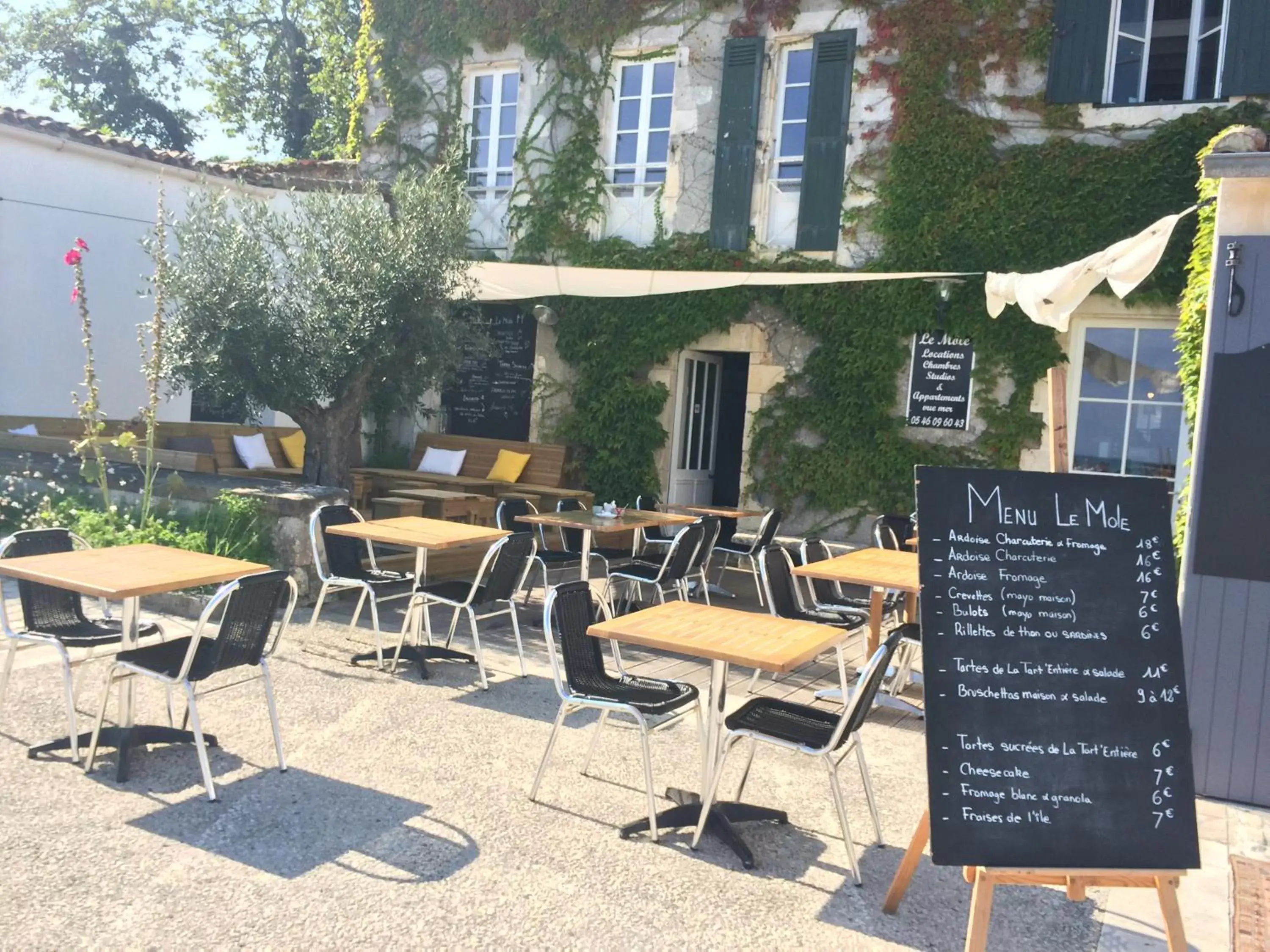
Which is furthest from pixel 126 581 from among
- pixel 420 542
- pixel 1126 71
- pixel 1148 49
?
pixel 1148 49

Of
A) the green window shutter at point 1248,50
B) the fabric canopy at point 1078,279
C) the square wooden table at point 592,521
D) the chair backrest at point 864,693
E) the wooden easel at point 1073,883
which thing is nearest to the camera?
the wooden easel at point 1073,883

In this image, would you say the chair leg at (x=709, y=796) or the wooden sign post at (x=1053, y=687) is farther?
the chair leg at (x=709, y=796)

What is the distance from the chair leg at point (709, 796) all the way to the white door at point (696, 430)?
698 cm

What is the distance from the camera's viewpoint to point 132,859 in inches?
119

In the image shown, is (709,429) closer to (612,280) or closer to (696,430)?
(696,430)

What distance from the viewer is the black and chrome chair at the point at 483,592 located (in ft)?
17.1

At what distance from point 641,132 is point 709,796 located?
8274 millimetres

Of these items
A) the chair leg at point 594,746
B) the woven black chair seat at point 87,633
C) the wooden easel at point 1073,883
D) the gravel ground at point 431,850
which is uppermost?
the woven black chair seat at point 87,633

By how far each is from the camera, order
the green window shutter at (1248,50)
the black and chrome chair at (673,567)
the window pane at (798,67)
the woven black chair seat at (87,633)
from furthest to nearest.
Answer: the window pane at (798,67), the green window shutter at (1248,50), the black and chrome chair at (673,567), the woven black chair seat at (87,633)

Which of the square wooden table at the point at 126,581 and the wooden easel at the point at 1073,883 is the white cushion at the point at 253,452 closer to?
the square wooden table at the point at 126,581

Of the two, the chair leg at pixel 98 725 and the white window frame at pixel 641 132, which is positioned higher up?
the white window frame at pixel 641 132

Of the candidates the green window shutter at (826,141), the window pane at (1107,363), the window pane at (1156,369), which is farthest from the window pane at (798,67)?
the window pane at (1156,369)

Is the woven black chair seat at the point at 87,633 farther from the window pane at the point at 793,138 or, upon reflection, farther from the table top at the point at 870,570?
the window pane at the point at 793,138

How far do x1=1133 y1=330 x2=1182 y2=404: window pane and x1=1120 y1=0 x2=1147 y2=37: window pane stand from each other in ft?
7.93
